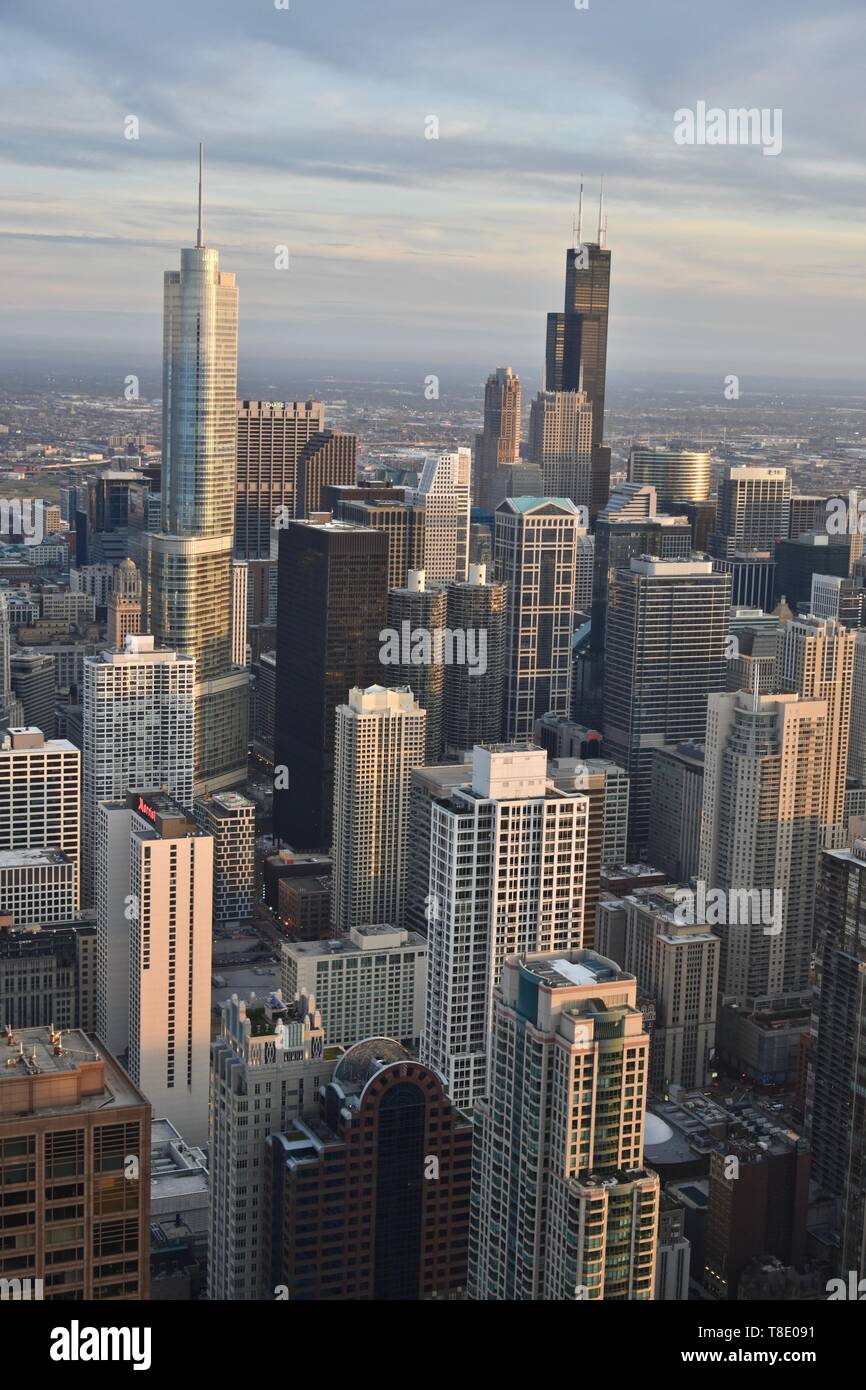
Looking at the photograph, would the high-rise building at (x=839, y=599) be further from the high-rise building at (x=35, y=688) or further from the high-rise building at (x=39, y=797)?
the high-rise building at (x=39, y=797)

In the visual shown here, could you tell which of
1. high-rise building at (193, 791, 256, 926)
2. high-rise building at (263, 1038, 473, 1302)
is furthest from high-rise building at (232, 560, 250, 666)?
high-rise building at (263, 1038, 473, 1302)

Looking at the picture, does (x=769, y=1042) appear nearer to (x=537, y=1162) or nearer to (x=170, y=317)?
(x=537, y=1162)

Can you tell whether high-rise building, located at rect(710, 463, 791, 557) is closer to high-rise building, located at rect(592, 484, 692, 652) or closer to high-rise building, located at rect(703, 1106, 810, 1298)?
high-rise building, located at rect(592, 484, 692, 652)

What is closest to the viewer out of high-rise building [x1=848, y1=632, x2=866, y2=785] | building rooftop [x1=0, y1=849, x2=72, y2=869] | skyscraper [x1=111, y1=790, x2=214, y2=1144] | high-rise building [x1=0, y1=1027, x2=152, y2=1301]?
high-rise building [x1=0, y1=1027, x2=152, y2=1301]

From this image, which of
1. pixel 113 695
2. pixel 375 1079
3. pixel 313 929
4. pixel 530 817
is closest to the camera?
pixel 375 1079

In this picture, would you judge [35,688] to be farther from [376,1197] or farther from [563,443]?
[376,1197]

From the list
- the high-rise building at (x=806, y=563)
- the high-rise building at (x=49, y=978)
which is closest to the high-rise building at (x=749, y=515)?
the high-rise building at (x=806, y=563)

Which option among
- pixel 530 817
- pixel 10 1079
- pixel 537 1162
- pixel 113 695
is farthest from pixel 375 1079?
pixel 113 695
